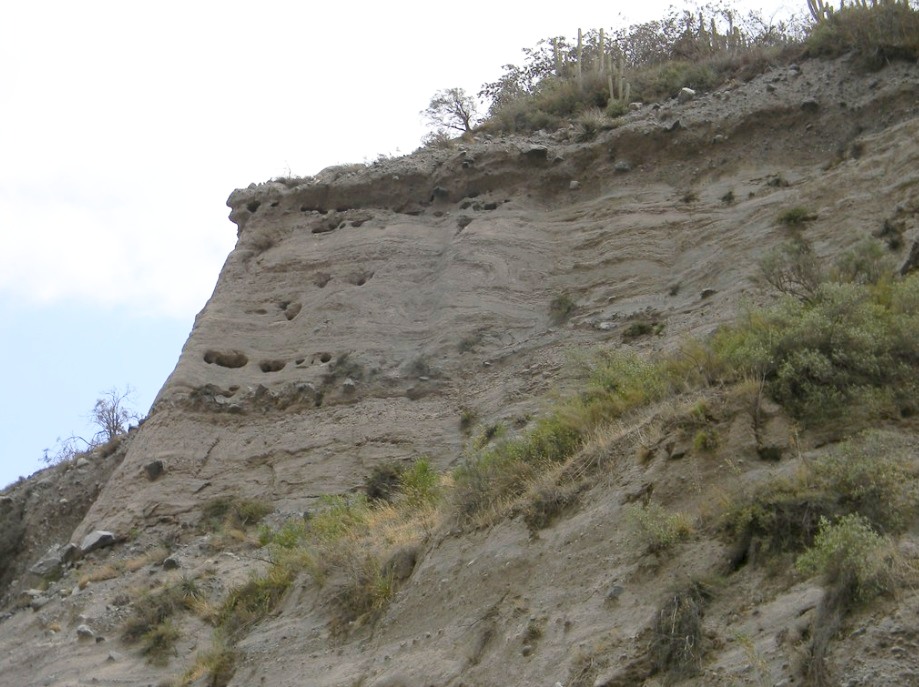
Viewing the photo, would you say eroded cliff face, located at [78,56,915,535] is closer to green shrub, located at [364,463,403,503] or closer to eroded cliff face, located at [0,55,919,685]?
eroded cliff face, located at [0,55,919,685]

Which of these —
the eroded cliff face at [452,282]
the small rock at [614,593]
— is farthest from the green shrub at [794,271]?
the small rock at [614,593]

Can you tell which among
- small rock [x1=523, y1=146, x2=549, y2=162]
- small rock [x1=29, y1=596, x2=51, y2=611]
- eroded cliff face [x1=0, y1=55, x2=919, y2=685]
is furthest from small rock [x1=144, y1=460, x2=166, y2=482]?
small rock [x1=523, y1=146, x2=549, y2=162]

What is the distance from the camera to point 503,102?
28.8m

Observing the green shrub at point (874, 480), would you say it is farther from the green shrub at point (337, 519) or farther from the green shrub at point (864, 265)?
the green shrub at point (337, 519)

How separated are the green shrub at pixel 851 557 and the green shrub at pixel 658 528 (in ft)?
4.48

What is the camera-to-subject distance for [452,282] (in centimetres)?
1944

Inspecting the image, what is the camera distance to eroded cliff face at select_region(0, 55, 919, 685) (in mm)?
16266

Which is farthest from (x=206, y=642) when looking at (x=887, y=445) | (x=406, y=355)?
(x=887, y=445)

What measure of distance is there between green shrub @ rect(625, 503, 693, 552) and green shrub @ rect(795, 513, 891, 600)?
4.48 feet

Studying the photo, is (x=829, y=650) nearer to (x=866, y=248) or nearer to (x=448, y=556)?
(x=448, y=556)

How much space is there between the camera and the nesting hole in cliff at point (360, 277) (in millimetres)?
20469

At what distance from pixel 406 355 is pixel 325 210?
5077 mm

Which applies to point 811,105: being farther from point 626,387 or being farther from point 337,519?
point 337,519

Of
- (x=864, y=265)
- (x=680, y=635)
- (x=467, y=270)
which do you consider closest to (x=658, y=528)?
(x=680, y=635)
